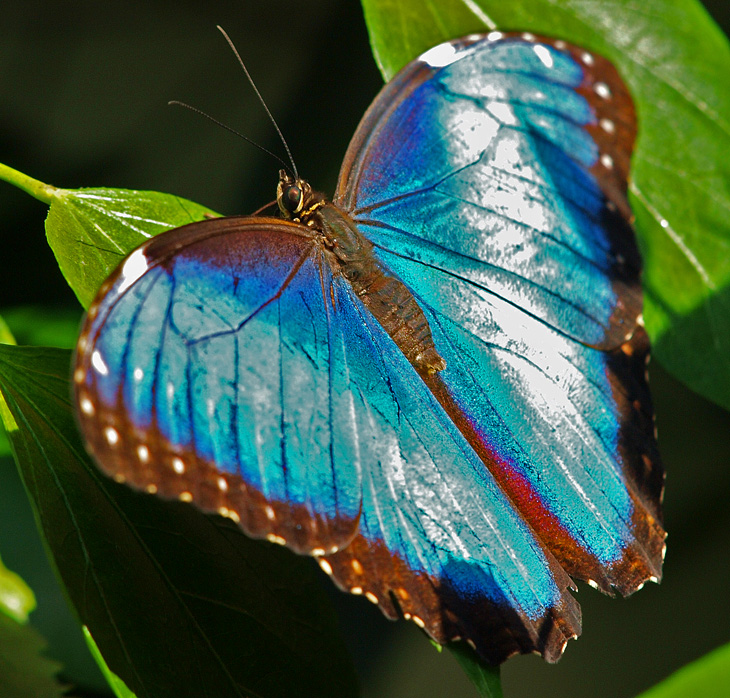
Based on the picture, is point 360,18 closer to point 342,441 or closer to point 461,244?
point 461,244

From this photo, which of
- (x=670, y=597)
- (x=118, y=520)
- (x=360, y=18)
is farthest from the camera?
(x=670, y=597)

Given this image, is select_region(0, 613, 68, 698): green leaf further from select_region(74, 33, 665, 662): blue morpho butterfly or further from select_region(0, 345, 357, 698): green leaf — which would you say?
select_region(74, 33, 665, 662): blue morpho butterfly

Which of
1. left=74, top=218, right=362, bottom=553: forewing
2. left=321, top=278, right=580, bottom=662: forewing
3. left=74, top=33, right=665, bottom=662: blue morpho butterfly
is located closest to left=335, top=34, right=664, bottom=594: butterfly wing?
left=74, top=33, right=665, bottom=662: blue morpho butterfly

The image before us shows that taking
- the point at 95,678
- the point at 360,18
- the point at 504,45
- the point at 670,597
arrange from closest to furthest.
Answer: the point at 504,45 → the point at 95,678 → the point at 360,18 → the point at 670,597

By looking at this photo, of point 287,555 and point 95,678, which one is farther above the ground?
point 287,555

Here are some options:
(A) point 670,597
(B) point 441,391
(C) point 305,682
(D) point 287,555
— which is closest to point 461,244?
(B) point 441,391
